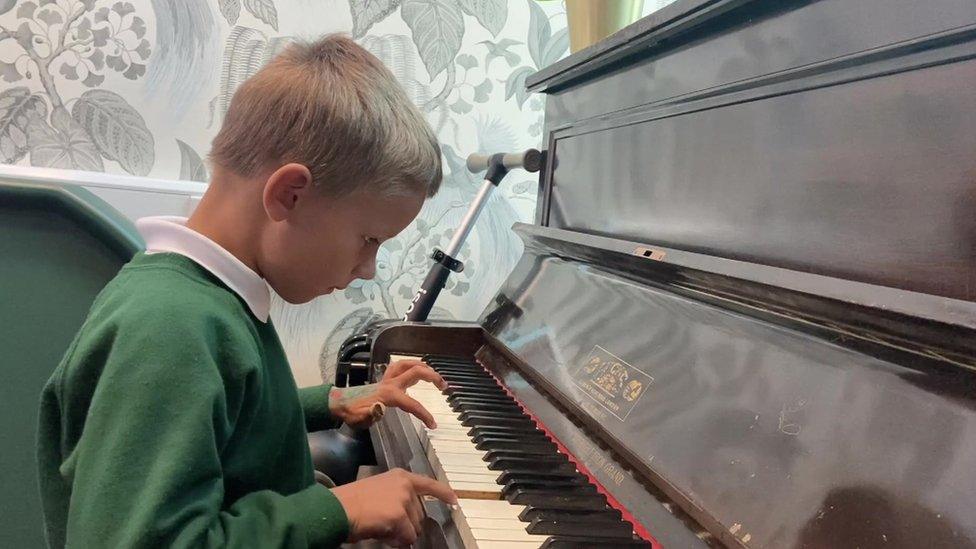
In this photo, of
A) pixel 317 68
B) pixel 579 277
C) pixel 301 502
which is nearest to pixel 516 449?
pixel 301 502

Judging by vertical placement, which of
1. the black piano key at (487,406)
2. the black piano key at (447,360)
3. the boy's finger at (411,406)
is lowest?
the black piano key at (447,360)

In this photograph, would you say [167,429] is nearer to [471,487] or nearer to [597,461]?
[471,487]

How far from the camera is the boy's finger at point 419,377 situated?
3.32ft

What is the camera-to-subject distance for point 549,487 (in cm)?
69

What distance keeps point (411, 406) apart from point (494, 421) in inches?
4.2

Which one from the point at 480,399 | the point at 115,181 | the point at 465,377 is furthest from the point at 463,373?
the point at 115,181

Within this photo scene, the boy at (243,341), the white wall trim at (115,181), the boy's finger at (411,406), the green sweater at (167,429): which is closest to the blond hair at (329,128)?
the boy at (243,341)

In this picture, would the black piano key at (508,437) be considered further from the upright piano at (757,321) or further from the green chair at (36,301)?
the green chair at (36,301)

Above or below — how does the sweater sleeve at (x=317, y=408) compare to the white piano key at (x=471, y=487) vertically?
below

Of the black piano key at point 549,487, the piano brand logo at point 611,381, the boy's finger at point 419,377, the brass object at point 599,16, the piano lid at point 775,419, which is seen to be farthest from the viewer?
the brass object at point 599,16

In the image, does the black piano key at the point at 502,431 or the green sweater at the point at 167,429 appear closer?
the green sweater at the point at 167,429

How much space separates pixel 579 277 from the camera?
1.07m

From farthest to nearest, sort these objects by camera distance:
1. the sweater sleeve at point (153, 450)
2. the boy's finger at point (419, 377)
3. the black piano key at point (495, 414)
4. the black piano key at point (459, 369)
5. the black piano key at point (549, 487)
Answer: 1. the black piano key at point (459, 369)
2. the boy's finger at point (419, 377)
3. the black piano key at point (495, 414)
4. the black piano key at point (549, 487)
5. the sweater sleeve at point (153, 450)

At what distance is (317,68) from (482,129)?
3.50 ft
